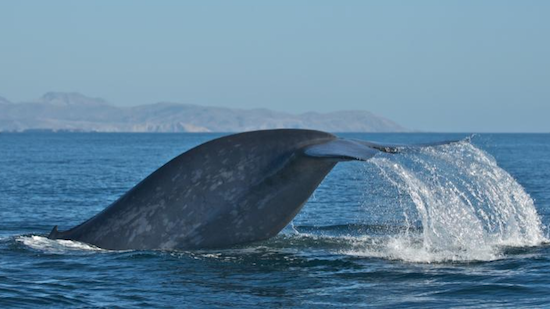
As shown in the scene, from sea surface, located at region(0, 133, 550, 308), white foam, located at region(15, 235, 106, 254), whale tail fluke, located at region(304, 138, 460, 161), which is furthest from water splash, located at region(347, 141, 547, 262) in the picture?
white foam, located at region(15, 235, 106, 254)

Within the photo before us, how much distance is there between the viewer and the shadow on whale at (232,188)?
9164mm

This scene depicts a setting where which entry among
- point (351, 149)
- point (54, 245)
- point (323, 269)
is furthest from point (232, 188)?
point (54, 245)

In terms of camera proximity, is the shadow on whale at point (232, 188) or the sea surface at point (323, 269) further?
the shadow on whale at point (232, 188)

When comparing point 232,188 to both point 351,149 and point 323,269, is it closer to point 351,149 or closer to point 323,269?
point 351,149

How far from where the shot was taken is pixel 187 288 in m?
9.07

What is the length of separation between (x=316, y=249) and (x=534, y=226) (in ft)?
10.0

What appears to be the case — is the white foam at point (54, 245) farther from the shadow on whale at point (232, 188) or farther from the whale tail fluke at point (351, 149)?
the whale tail fluke at point (351, 149)

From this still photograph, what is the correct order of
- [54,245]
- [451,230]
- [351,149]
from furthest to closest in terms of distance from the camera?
[451,230] → [54,245] → [351,149]

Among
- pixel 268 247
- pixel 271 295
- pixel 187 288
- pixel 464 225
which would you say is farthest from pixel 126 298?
pixel 464 225

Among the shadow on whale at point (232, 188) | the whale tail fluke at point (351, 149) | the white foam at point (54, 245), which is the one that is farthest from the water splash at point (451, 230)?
the white foam at point (54, 245)

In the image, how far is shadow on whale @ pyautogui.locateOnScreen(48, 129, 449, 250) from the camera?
9164 mm

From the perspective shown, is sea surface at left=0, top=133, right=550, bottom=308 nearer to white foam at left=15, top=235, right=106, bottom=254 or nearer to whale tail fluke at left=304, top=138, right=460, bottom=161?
white foam at left=15, top=235, right=106, bottom=254

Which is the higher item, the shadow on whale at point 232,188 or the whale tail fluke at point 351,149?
the whale tail fluke at point 351,149

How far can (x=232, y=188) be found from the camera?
923cm
